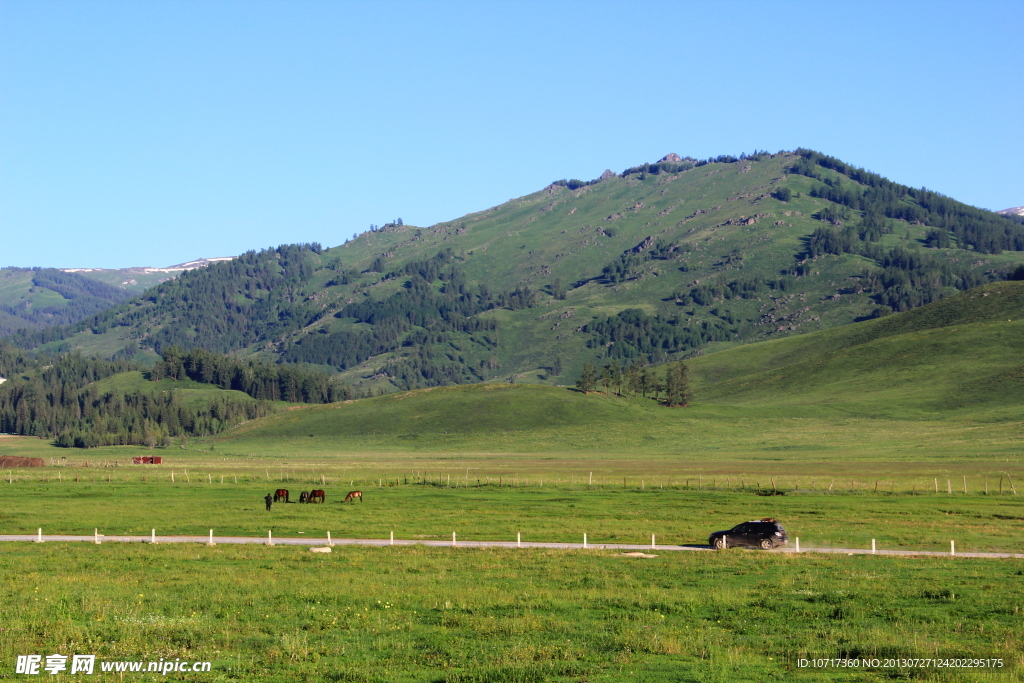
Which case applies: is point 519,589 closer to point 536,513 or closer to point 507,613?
point 507,613

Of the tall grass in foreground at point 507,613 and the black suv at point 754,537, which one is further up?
the black suv at point 754,537

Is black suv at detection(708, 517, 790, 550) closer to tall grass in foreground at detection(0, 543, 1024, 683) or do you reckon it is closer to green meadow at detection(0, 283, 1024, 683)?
green meadow at detection(0, 283, 1024, 683)

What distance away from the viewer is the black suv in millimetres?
56350

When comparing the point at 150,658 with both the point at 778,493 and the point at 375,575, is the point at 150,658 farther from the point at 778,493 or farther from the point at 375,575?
the point at 778,493

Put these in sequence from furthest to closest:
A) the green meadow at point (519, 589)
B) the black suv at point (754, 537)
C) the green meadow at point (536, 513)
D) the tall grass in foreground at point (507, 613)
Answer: the green meadow at point (536, 513)
the black suv at point (754, 537)
the green meadow at point (519, 589)
the tall grass in foreground at point (507, 613)

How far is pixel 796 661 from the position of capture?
27938 millimetres

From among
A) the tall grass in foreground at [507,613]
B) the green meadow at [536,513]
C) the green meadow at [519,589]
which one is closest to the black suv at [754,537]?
the green meadow at [536,513]

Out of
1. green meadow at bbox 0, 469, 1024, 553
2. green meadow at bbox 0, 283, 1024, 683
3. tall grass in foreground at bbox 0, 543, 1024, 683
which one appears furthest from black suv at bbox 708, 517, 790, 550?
tall grass in foreground at bbox 0, 543, 1024, 683

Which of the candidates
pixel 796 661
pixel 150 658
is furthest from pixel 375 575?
pixel 796 661

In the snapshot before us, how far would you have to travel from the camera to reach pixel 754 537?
56594 millimetres

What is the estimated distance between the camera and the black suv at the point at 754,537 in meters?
56.3

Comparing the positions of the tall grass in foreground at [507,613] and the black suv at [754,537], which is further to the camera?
the black suv at [754,537]

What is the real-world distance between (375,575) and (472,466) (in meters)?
111

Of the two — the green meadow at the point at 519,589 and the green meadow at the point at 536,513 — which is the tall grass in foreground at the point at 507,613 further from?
the green meadow at the point at 536,513
